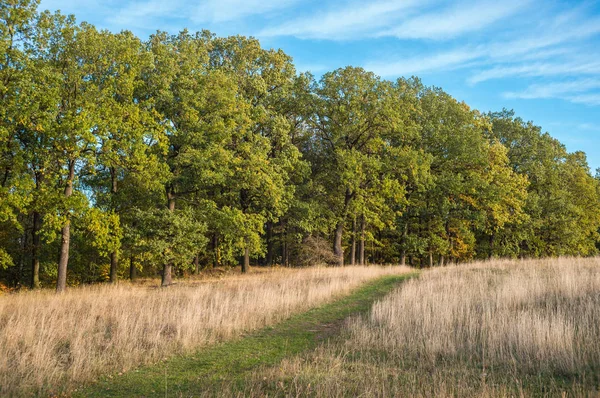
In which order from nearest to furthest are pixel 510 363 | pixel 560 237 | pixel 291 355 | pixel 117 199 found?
pixel 510 363
pixel 291 355
pixel 117 199
pixel 560 237

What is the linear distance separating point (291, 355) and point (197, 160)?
14.5m

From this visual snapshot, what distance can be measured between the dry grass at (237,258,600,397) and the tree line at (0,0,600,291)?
13.3 metres

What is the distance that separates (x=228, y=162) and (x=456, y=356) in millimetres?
16910

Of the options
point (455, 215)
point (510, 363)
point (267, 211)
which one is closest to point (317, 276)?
point (267, 211)

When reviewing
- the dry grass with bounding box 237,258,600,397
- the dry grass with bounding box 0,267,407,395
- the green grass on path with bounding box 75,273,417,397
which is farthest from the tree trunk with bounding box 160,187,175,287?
the dry grass with bounding box 237,258,600,397

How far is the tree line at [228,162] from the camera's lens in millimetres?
16906

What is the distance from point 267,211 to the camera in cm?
2608

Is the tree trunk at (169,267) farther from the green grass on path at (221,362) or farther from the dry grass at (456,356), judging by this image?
the dry grass at (456,356)

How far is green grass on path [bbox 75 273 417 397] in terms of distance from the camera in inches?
248

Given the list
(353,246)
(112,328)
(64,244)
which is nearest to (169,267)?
(64,244)

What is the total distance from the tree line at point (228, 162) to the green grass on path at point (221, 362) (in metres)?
10.7

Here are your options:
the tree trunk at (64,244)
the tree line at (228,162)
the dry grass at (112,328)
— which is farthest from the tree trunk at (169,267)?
the dry grass at (112,328)

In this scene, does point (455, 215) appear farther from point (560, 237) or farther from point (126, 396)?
point (126, 396)

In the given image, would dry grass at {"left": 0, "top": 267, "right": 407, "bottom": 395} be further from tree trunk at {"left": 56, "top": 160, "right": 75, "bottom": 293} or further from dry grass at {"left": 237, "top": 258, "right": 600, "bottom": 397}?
tree trunk at {"left": 56, "top": 160, "right": 75, "bottom": 293}
